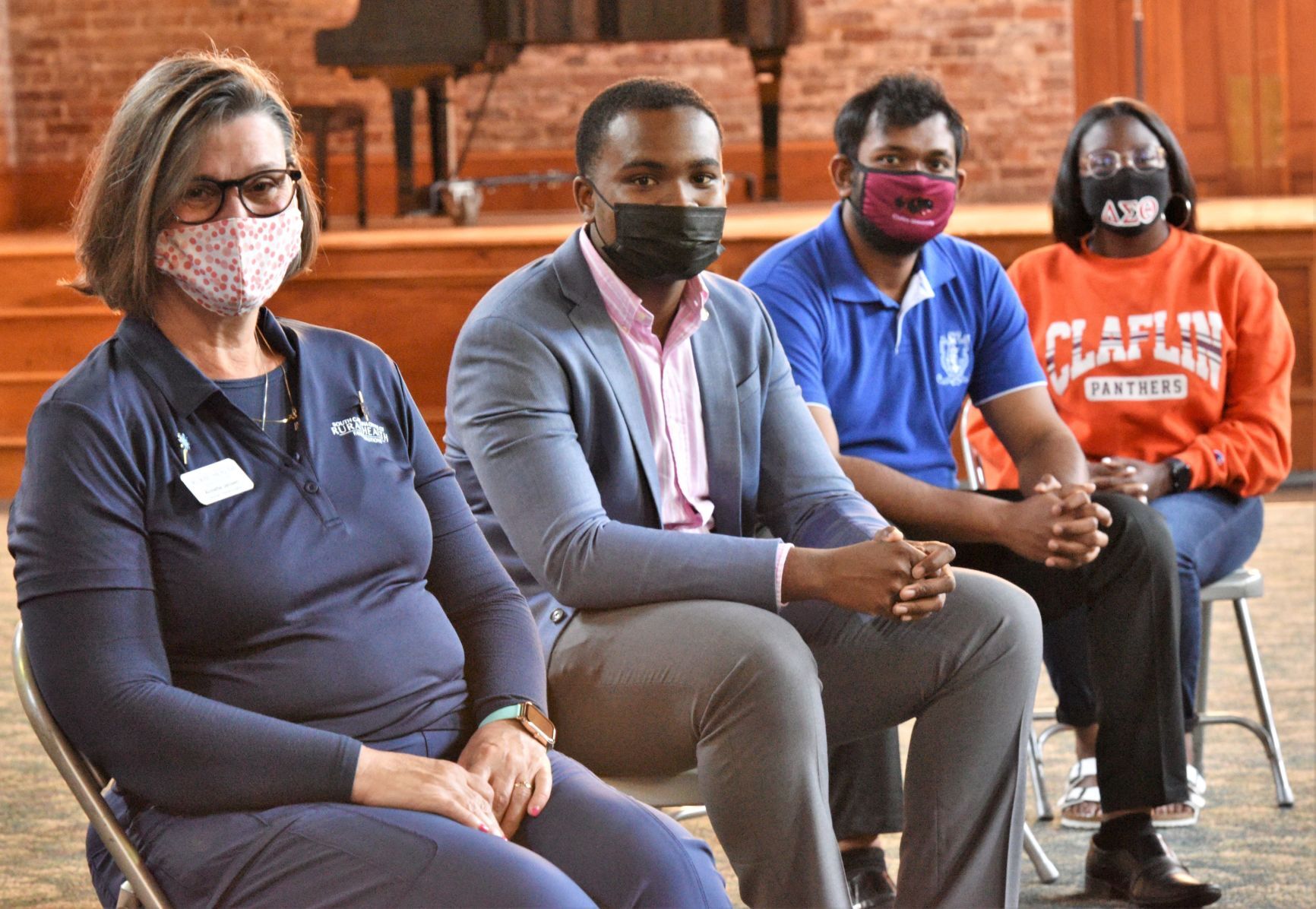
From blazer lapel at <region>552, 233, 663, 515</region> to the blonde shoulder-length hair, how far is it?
1.68 ft

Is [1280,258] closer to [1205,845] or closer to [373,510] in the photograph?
[1205,845]

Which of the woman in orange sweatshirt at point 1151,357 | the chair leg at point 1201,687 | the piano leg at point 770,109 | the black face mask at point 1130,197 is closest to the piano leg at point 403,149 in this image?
the piano leg at point 770,109

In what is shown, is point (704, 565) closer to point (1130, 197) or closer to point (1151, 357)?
point (1151, 357)

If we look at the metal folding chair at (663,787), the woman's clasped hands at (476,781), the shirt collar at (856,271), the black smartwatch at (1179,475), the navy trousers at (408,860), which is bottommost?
the metal folding chair at (663,787)

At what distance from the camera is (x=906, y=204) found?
8.44 feet

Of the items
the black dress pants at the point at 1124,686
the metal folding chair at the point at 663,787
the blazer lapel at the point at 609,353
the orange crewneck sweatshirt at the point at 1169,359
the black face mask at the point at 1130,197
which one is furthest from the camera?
the black face mask at the point at 1130,197

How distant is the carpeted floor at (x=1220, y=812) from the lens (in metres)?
2.44

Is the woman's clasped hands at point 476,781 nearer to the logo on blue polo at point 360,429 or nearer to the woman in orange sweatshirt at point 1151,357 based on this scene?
the logo on blue polo at point 360,429

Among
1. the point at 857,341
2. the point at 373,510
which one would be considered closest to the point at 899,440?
the point at 857,341

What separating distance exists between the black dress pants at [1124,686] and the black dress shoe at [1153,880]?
8cm

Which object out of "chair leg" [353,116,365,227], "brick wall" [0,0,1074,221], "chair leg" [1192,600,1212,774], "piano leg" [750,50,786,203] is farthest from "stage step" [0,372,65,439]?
"chair leg" [1192,600,1212,774]

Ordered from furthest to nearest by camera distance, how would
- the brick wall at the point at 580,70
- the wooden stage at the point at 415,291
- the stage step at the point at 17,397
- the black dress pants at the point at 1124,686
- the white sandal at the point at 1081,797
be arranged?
1. the brick wall at the point at 580,70
2. the stage step at the point at 17,397
3. the wooden stage at the point at 415,291
4. the white sandal at the point at 1081,797
5. the black dress pants at the point at 1124,686

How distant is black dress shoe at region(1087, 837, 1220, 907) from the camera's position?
2.29 m

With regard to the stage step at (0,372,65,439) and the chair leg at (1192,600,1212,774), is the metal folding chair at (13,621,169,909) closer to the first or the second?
the chair leg at (1192,600,1212,774)
